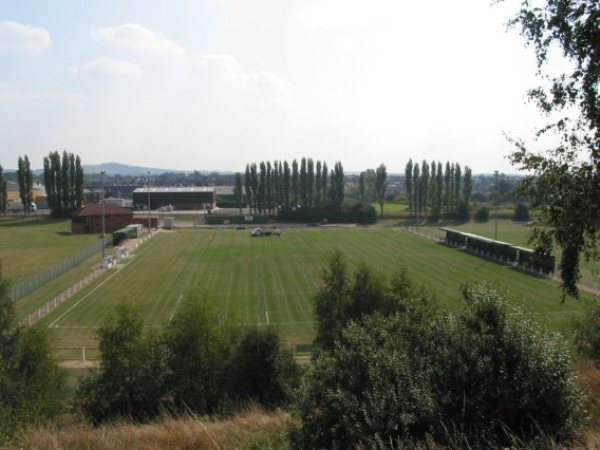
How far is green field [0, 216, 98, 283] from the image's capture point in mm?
43656

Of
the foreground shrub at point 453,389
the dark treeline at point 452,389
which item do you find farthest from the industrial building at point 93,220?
the foreground shrub at point 453,389

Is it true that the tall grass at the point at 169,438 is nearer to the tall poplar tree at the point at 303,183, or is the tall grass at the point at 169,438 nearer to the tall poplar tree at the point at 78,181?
the tall poplar tree at the point at 78,181

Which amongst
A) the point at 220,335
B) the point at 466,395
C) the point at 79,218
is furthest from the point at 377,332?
the point at 79,218

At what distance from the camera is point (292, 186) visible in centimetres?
9306

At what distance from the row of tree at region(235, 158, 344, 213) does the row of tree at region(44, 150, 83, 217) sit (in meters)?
26.3

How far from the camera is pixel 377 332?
29.2 ft

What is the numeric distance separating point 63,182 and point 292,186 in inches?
1394

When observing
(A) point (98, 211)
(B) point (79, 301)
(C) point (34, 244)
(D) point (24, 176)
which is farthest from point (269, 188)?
(B) point (79, 301)

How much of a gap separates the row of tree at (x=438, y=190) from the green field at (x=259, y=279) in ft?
85.1

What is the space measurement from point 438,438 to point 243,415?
5028 mm

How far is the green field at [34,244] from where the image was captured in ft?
143

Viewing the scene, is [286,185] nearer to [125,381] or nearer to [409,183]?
[409,183]

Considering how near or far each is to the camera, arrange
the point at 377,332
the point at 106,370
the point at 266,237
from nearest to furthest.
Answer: the point at 377,332 → the point at 106,370 → the point at 266,237

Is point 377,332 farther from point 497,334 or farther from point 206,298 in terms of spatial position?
point 206,298
